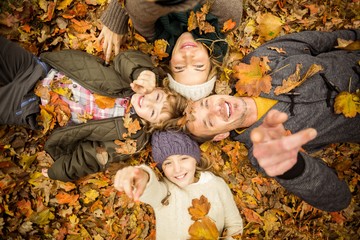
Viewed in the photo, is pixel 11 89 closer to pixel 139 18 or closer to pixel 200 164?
pixel 139 18

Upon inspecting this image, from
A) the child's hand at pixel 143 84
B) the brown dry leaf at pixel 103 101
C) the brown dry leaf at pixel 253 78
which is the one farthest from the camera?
the brown dry leaf at pixel 103 101

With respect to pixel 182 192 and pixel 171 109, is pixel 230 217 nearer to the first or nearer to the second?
pixel 182 192

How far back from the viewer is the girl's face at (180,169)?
9.48 feet

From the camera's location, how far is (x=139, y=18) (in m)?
2.52

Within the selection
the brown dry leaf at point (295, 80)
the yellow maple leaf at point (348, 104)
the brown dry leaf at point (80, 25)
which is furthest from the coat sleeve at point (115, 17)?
the yellow maple leaf at point (348, 104)

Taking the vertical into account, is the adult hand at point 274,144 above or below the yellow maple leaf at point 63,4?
below

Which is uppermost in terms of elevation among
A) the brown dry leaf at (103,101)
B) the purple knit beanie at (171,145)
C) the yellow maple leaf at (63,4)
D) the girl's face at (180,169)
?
the yellow maple leaf at (63,4)

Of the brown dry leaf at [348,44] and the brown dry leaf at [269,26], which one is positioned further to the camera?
the brown dry leaf at [269,26]

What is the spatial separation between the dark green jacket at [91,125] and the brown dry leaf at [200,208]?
90 cm

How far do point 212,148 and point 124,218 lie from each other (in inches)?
53.3

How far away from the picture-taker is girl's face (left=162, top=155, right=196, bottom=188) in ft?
9.48

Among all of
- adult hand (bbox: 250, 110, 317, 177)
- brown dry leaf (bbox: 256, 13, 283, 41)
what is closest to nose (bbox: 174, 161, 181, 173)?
adult hand (bbox: 250, 110, 317, 177)

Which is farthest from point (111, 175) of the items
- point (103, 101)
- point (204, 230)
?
point (204, 230)

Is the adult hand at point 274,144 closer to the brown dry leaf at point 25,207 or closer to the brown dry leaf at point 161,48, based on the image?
the brown dry leaf at point 161,48
